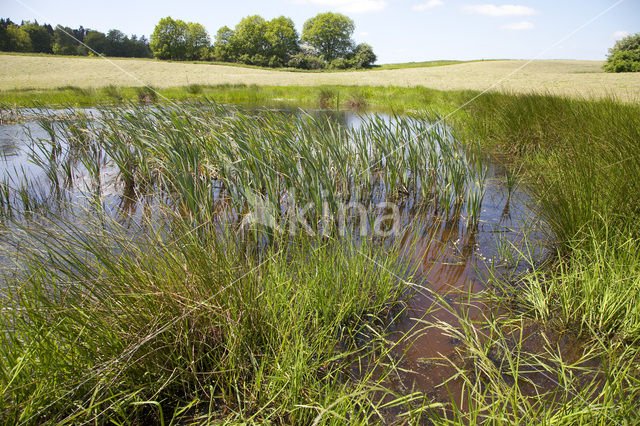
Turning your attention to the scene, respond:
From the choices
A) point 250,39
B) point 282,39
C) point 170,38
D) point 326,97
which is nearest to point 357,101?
point 326,97

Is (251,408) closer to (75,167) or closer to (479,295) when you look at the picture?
(479,295)

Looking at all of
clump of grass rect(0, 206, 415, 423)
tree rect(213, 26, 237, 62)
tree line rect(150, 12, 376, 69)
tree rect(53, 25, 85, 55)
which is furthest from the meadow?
tree rect(213, 26, 237, 62)

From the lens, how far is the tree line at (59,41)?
31.0 metres

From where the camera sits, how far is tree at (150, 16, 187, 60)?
4272 centimetres

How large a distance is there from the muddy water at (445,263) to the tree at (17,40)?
36.9 metres

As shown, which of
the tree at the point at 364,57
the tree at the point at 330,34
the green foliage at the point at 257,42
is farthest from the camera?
the tree at the point at 330,34

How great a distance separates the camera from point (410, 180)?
13.6ft

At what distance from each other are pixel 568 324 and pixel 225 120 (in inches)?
134

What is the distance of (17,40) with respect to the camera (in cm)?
3125

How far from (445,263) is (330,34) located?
56035 millimetres

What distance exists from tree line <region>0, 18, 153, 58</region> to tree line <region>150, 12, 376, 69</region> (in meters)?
3.45

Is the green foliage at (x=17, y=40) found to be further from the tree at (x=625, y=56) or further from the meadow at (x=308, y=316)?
the tree at (x=625, y=56)

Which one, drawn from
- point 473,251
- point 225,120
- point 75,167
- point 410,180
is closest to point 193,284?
point 473,251

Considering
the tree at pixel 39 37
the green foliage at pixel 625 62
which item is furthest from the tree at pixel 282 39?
the green foliage at pixel 625 62
